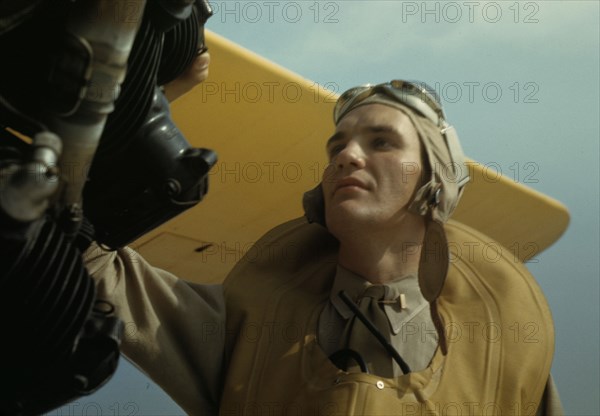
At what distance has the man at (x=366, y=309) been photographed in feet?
5.86

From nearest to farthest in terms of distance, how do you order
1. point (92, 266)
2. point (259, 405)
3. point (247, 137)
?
point (92, 266), point (259, 405), point (247, 137)

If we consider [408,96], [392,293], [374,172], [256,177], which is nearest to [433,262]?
[392,293]

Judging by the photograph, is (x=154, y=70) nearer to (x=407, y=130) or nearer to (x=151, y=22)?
(x=151, y=22)

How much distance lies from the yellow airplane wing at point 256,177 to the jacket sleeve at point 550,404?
1.23 m

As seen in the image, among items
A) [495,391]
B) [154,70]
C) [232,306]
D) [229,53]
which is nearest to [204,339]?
[232,306]

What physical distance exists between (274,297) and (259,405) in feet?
0.81

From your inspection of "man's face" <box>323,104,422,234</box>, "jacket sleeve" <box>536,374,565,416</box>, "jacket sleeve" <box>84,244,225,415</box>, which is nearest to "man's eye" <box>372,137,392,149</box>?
"man's face" <box>323,104,422,234</box>

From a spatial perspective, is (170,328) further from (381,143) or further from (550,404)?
(550,404)

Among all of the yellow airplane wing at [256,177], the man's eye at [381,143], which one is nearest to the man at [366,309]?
the man's eye at [381,143]

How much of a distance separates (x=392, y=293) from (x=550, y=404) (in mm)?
394

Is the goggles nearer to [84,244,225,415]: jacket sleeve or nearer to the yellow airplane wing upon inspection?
[84,244,225,415]: jacket sleeve

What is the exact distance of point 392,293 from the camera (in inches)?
75.6

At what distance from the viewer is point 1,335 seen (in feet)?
3.23

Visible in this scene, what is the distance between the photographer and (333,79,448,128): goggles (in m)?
2.04
